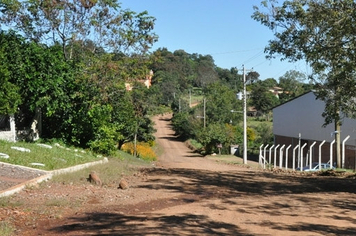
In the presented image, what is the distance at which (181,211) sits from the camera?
8773 millimetres

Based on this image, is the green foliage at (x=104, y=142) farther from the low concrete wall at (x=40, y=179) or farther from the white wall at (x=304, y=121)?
the white wall at (x=304, y=121)

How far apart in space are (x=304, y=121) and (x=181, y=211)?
3948 centimetres

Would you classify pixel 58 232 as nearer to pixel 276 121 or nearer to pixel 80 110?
pixel 80 110

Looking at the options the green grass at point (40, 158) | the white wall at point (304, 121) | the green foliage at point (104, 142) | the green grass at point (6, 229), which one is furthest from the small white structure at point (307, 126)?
the green grass at point (6, 229)

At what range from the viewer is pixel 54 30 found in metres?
23.8

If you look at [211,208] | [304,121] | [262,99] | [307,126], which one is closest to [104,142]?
[211,208]

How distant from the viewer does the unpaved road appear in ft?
23.8

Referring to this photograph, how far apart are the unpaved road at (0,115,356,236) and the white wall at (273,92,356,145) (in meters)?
27.5

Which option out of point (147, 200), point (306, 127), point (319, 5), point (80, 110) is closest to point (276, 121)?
point (306, 127)

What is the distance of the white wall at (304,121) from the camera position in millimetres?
40925

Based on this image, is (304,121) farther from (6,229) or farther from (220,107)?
(6,229)

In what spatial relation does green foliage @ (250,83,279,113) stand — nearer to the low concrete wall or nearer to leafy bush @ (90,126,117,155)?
leafy bush @ (90,126,117,155)

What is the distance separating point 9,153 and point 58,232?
9.24 metres

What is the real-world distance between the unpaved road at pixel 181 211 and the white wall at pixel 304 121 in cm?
2750
